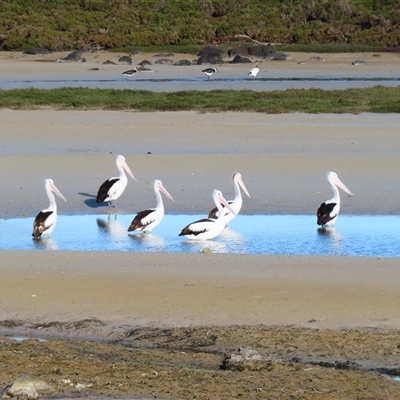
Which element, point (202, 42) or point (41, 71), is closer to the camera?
point (41, 71)

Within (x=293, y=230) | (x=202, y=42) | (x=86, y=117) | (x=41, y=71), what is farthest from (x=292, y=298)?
(x=202, y=42)

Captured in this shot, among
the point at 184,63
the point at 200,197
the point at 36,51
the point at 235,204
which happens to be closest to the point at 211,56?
the point at 184,63

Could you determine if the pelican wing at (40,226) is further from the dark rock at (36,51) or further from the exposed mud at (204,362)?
the dark rock at (36,51)

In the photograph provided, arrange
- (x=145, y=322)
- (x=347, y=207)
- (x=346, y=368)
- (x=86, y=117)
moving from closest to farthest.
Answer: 1. (x=346, y=368)
2. (x=145, y=322)
3. (x=347, y=207)
4. (x=86, y=117)

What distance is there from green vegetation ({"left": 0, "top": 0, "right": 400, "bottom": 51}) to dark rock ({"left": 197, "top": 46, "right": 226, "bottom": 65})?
6902mm

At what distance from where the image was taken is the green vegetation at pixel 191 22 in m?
51.3

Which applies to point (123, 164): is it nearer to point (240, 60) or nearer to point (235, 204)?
point (235, 204)

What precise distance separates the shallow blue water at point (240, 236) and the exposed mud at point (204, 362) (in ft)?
10.8

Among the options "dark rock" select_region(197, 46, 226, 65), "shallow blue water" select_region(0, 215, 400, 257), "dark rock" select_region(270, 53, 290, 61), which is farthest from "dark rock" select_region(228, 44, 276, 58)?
"shallow blue water" select_region(0, 215, 400, 257)

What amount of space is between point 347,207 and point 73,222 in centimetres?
362

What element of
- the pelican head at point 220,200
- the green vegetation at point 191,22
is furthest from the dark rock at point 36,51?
the pelican head at point 220,200

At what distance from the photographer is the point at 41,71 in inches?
1528

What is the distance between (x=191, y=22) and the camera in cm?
5566

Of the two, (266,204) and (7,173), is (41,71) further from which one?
(266,204)
